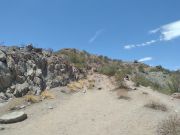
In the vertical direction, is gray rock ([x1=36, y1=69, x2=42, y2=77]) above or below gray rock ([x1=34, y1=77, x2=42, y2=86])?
above

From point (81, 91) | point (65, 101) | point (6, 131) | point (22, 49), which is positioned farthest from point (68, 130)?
point (22, 49)

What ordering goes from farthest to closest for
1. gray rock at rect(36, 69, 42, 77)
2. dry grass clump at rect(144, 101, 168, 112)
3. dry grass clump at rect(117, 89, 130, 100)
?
gray rock at rect(36, 69, 42, 77)
dry grass clump at rect(117, 89, 130, 100)
dry grass clump at rect(144, 101, 168, 112)

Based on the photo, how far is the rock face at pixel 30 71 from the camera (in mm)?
21495

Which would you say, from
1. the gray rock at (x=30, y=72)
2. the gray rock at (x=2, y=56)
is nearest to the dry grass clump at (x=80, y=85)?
the gray rock at (x=30, y=72)

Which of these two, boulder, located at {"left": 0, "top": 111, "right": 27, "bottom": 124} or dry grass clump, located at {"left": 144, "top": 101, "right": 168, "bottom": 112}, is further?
dry grass clump, located at {"left": 144, "top": 101, "right": 168, "bottom": 112}

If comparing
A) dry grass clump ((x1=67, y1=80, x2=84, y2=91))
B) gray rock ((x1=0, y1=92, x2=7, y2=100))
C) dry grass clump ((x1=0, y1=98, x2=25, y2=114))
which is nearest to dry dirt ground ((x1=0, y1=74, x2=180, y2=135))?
dry grass clump ((x1=0, y1=98, x2=25, y2=114))

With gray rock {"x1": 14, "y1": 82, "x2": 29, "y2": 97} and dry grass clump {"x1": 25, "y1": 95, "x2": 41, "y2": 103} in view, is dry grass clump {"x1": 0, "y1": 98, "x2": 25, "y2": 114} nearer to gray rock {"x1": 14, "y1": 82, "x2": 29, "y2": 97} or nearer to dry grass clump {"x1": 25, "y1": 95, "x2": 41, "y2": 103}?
dry grass clump {"x1": 25, "y1": 95, "x2": 41, "y2": 103}

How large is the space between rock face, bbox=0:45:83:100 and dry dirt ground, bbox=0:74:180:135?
149 centimetres

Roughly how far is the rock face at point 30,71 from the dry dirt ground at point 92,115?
4.88 feet

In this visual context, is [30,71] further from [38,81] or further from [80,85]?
Result: [80,85]

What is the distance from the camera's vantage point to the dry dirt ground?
14.8 metres

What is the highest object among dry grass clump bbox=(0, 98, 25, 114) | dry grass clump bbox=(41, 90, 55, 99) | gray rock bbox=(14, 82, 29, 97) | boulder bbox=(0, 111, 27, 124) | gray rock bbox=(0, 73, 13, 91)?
gray rock bbox=(0, 73, 13, 91)

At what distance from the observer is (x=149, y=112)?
17.6 meters

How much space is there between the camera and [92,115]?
17.6 m
